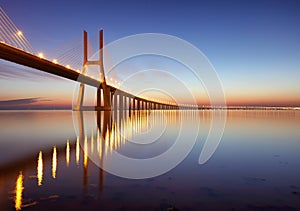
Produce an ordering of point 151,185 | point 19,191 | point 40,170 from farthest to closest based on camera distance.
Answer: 1. point 40,170
2. point 151,185
3. point 19,191

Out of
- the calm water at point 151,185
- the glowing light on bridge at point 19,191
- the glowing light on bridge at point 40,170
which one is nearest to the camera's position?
the glowing light on bridge at point 19,191

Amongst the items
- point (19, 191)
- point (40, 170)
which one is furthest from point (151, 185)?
point (40, 170)

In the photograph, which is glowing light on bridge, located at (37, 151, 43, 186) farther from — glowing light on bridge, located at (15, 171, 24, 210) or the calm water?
glowing light on bridge, located at (15, 171, 24, 210)

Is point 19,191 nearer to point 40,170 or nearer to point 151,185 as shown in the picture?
point 40,170

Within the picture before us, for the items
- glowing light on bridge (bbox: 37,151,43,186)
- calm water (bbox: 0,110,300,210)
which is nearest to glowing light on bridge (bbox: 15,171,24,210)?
calm water (bbox: 0,110,300,210)

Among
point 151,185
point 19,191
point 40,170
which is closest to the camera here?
point 19,191

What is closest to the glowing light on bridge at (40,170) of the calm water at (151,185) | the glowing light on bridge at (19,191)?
the calm water at (151,185)

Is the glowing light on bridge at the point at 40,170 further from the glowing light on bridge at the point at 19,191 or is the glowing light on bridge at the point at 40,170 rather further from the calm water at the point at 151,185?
the glowing light on bridge at the point at 19,191

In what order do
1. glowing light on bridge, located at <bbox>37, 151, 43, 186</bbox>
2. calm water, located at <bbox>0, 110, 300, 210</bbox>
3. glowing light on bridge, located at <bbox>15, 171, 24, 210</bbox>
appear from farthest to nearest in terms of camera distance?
glowing light on bridge, located at <bbox>37, 151, 43, 186</bbox> → calm water, located at <bbox>0, 110, 300, 210</bbox> → glowing light on bridge, located at <bbox>15, 171, 24, 210</bbox>

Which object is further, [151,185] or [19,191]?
[151,185]

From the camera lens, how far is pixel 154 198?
3895mm

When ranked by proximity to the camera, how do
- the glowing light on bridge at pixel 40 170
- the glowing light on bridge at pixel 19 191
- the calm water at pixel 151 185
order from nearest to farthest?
the glowing light on bridge at pixel 19 191, the calm water at pixel 151 185, the glowing light on bridge at pixel 40 170

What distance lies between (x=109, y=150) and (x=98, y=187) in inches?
157

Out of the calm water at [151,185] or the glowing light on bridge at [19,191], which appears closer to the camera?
the glowing light on bridge at [19,191]
